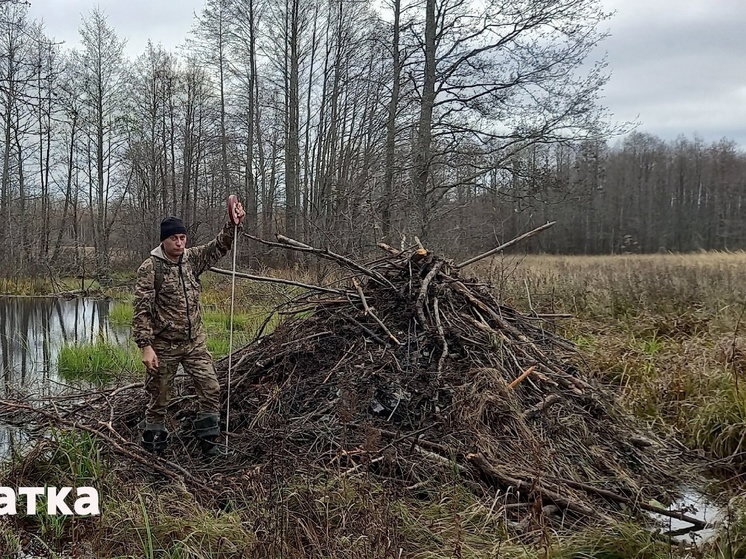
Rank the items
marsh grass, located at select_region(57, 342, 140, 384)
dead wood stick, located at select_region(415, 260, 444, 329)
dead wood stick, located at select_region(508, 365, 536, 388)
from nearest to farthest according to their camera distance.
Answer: dead wood stick, located at select_region(508, 365, 536, 388) → dead wood stick, located at select_region(415, 260, 444, 329) → marsh grass, located at select_region(57, 342, 140, 384)

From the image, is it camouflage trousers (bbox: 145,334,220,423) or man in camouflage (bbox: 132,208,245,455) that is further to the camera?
camouflage trousers (bbox: 145,334,220,423)

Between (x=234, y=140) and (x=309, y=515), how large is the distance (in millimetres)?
22812

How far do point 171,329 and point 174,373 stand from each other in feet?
1.24

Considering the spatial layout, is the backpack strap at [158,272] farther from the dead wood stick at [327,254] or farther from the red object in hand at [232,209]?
the dead wood stick at [327,254]

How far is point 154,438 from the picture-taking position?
14.6ft

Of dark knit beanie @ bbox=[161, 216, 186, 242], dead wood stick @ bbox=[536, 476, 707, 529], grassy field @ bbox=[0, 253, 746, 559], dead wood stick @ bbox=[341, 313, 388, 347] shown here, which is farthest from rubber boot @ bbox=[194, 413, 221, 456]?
dead wood stick @ bbox=[536, 476, 707, 529]

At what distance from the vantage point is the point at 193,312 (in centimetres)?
446

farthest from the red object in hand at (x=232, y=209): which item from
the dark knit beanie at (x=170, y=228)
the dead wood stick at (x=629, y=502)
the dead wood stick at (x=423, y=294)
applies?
the dead wood stick at (x=629, y=502)

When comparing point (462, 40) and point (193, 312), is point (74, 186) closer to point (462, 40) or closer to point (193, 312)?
point (462, 40)

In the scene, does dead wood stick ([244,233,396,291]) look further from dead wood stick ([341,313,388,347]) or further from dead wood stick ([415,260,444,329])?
dead wood stick ([341,313,388,347])

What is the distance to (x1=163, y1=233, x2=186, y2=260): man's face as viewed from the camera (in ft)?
14.3

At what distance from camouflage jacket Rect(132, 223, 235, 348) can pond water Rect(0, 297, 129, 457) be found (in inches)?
74.0

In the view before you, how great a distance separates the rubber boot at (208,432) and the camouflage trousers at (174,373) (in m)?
0.07

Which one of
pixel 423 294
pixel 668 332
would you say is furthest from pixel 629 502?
pixel 668 332
